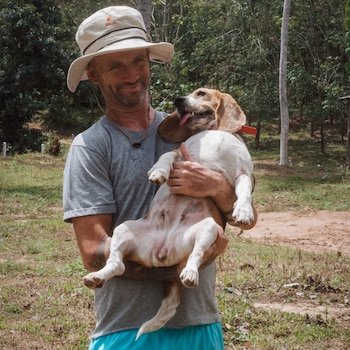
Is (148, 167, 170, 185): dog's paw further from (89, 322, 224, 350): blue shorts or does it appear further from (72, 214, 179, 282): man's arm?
(89, 322, 224, 350): blue shorts

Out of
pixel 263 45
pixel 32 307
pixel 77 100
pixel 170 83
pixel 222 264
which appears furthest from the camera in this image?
pixel 77 100

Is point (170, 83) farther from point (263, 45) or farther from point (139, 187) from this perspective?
point (139, 187)

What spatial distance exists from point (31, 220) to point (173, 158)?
28.3 ft

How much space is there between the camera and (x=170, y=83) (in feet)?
78.5

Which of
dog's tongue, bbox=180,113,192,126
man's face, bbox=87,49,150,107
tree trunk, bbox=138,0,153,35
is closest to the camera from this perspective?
man's face, bbox=87,49,150,107

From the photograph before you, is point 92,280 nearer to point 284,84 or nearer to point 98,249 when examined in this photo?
point 98,249

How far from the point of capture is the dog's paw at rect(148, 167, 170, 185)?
2564 mm

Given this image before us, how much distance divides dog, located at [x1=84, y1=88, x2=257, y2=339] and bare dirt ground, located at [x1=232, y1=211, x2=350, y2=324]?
5985mm

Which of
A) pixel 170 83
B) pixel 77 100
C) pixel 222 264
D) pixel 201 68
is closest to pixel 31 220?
A: pixel 222 264

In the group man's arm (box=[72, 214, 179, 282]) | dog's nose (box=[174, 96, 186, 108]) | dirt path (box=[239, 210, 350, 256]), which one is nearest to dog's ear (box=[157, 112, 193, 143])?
dog's nose (box=[174, 96, 186, 108])

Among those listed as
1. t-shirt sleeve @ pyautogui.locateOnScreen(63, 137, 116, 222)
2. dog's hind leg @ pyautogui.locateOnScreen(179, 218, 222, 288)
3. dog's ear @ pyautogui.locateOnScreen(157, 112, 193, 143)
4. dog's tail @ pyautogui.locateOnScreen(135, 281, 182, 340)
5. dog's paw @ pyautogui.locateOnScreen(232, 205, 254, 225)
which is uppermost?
dog's ear @ pyautogui.locateOnScreen(157, 112, 193, 143)

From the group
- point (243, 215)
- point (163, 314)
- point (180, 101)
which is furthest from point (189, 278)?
point (180, 101)

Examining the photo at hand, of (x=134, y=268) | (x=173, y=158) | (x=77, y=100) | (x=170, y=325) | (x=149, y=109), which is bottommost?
(x=77, y=100)

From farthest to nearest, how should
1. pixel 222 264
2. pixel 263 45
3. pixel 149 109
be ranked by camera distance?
1. pixel 263 45
2. pixel 222 264
3. pixel 149 109
